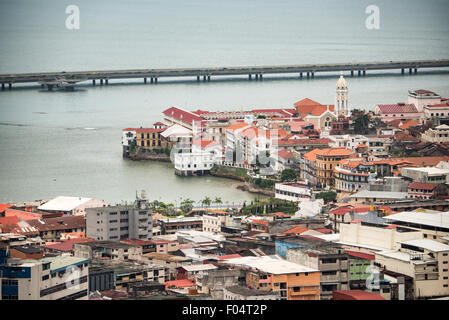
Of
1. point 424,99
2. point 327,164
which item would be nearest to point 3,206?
point 327,164

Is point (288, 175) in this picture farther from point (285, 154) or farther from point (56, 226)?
point (56, 226)

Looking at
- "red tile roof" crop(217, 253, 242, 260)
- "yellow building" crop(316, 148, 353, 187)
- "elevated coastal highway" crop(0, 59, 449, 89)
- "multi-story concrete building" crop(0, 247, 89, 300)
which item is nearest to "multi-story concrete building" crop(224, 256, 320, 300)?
"red tile roof" crop(217, 253, 242, 260)

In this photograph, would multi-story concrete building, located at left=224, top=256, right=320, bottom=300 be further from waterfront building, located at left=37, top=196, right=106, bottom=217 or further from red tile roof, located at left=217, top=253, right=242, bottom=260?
waterfront building, located at left=37, top=196, right=106, bottom=217

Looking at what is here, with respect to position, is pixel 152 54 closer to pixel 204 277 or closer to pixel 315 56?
pixel 315 56

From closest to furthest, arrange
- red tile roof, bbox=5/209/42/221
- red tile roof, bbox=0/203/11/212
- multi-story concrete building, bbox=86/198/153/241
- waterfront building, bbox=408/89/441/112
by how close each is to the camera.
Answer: multi-story concrete building, bbox=86/198/153/241 < red tile roof, bbox=5/209/42/221 < red tile roof, bbox=0/203/11/212 < waterfront building, bbox=408/89/441/112

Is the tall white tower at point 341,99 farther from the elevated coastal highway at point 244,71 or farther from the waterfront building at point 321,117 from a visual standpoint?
the elevated coastal highway at point 244,71

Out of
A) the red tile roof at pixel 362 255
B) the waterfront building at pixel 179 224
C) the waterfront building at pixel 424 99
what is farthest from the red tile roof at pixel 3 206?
the waterfront building at pixel 424 99
